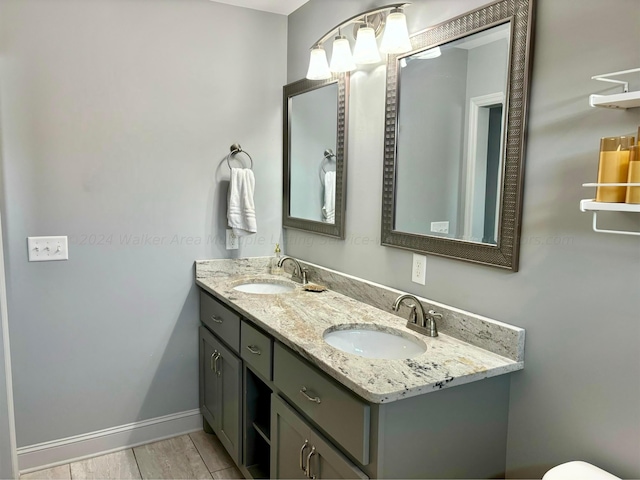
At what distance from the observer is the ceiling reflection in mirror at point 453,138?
1524mm

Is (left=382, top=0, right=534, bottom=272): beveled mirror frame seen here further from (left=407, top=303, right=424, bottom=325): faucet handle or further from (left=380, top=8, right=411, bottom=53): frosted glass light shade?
(left=407, top=303, right=424, bottom=325): faucet handle

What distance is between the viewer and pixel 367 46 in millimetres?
1907

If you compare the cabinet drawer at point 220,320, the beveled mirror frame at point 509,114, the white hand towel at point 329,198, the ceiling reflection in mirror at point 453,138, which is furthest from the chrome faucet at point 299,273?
the beveled mirror frame at point 509,114

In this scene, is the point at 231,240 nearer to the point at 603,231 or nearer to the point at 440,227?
the point at 440,227

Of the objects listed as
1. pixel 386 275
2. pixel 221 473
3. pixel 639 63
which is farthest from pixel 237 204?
pixel 639 63

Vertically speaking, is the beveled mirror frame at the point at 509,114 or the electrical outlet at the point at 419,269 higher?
the beveled mirror frame at the point at 509,114

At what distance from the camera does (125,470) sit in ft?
7.59

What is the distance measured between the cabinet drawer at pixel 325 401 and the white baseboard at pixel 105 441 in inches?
46.4

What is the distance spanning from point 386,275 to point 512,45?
100 cm

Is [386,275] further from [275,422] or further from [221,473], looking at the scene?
[221,473]

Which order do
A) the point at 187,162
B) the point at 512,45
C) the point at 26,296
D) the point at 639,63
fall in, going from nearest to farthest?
the point at 639,63 < the point at 512,45 < the point at 26,296 < the point at 187,162

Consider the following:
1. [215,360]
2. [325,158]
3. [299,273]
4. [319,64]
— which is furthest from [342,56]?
[215,360]

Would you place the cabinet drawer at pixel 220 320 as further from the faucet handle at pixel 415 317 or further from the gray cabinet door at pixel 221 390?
the faucet handle at pixel 415 317

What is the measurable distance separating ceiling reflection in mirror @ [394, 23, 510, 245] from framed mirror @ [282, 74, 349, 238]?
417 millimetres
